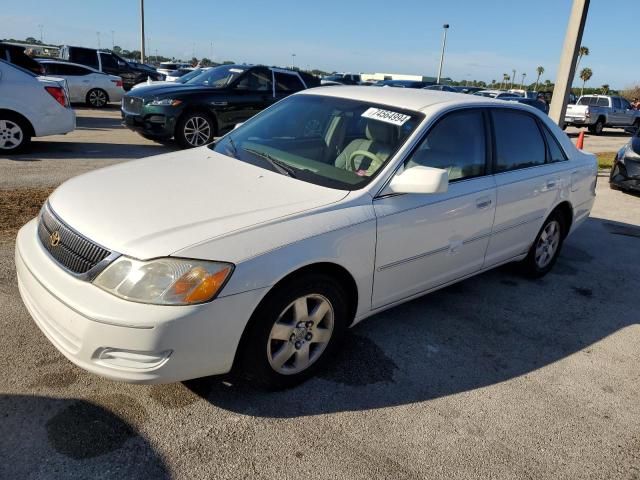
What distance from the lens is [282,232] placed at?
2641 millimetres

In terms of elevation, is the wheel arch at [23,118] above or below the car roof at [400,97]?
below

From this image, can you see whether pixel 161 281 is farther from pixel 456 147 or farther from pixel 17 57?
pixel 17 57

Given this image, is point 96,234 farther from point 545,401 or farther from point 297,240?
point 545,401

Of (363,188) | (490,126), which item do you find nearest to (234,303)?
(363,188)

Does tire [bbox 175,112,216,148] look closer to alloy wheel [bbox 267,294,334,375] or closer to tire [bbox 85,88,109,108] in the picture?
alloy wheel [bbox 267,294,334,375]

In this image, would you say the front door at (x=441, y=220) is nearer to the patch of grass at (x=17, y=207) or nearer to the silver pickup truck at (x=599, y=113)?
the patch of grass at (x=17, y=207)

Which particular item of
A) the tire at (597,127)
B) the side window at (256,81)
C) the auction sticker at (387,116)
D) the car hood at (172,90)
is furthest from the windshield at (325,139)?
the tire at (597,127)

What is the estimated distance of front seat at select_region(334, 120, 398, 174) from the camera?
3350 mm

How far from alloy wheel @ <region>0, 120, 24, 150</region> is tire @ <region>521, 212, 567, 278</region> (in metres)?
7.69

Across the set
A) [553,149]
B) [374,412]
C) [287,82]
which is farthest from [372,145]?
[287,82]

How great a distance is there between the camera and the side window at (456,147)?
3459mm

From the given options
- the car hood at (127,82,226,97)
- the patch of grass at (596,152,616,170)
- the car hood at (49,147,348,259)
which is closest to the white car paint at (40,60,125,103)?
the car hood at (127,82,226,97)

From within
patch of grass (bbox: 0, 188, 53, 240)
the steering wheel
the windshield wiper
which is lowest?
patch of grass (bbox: 0, 188, 53, 240)

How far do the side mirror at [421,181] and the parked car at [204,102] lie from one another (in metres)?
7.33
